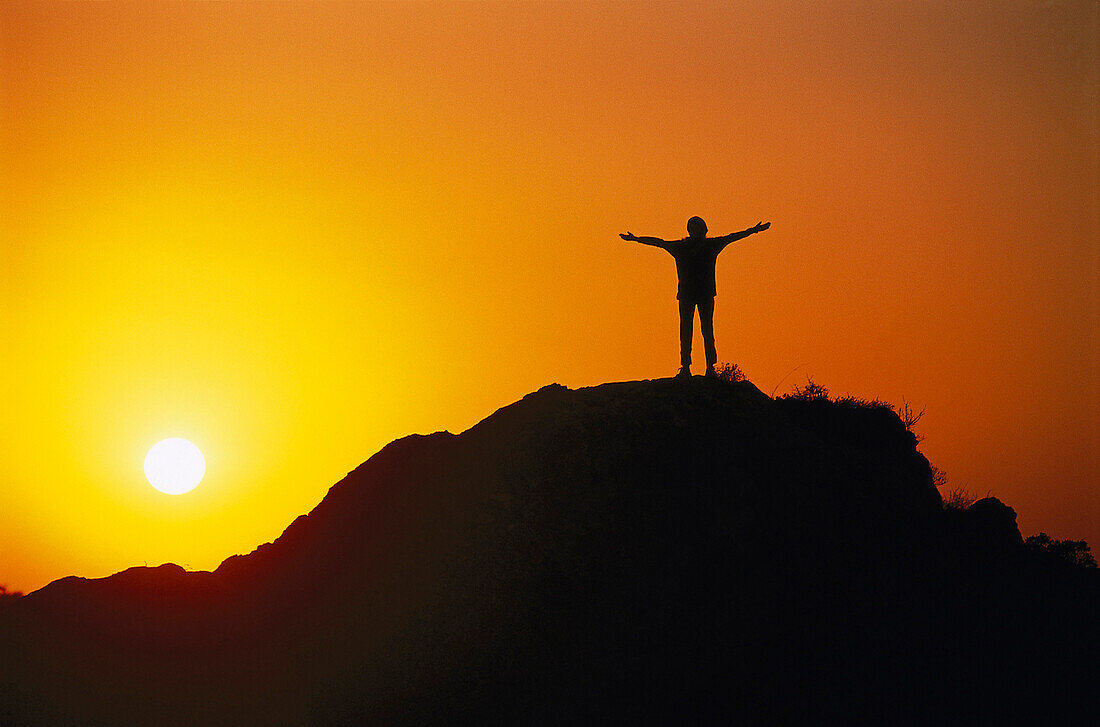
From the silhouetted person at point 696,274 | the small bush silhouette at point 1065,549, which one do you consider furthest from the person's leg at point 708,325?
the small bush silhouette at point 1065,549

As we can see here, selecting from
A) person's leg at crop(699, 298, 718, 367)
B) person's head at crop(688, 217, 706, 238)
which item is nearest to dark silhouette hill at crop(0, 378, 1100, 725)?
person's leg at crop(699, 298, 718, 367)

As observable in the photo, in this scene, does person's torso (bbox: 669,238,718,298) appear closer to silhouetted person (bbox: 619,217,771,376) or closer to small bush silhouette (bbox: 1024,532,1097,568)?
silhouetted person (bbox: 619,217,771,376)

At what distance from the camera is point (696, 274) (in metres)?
21.3

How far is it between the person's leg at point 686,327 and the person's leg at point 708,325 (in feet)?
0.62

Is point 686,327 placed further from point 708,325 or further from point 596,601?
point 596,601

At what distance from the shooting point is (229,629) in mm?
19375

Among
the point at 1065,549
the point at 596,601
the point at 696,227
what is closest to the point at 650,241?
the point at 696,227

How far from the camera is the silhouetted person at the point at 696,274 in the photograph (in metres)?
21.3

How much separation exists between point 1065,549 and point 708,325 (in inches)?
461

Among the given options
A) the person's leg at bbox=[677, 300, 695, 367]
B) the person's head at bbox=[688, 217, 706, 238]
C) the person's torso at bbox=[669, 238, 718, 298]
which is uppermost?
the person's head at bbox=[688, 217, 706, 238]

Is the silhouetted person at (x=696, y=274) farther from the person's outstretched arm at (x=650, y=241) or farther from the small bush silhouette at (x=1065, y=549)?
the small bush silhouette at (x=1065, y=549)

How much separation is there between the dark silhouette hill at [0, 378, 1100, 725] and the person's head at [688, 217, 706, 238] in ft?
10.5

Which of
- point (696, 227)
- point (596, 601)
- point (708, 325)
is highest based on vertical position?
point (696, 227)

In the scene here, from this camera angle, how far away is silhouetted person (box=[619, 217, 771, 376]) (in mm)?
21281
